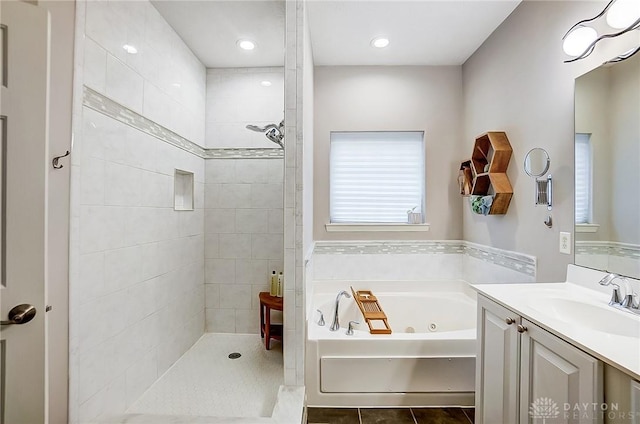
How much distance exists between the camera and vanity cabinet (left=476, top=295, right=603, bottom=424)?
920mm

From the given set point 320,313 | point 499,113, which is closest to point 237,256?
point 320,313

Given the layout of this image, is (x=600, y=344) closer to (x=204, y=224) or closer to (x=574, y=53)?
(x=574, y=53)

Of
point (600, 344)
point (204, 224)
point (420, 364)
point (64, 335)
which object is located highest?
point (204, 224)

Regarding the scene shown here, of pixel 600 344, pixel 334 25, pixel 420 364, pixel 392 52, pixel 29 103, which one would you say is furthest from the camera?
pixel 392 52

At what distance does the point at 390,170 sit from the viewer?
2.88 metres

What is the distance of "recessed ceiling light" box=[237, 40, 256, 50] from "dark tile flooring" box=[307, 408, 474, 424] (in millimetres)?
2803

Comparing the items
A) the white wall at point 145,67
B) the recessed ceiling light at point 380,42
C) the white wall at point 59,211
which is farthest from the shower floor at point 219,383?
the recessed ceiling light at point 380,42

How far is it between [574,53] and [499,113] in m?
0.79

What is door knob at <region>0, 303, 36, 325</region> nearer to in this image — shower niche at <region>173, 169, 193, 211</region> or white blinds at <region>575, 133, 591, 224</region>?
shower niche at <region>173, 169, 193, 211</region>

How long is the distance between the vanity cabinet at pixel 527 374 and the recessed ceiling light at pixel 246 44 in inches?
99.1

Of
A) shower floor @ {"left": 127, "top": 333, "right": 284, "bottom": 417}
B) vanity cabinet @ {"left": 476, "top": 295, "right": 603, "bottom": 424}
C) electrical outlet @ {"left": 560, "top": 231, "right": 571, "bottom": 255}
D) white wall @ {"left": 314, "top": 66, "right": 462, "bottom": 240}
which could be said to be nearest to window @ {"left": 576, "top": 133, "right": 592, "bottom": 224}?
electrical outlet @ {"left": 560, "top": 231, "right": 571, "bottom": 255}

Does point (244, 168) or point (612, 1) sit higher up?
point (612, 1)

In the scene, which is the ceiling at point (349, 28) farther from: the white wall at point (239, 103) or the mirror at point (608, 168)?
the mirror at point (608, 168)

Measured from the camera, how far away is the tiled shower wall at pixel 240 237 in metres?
2.85
